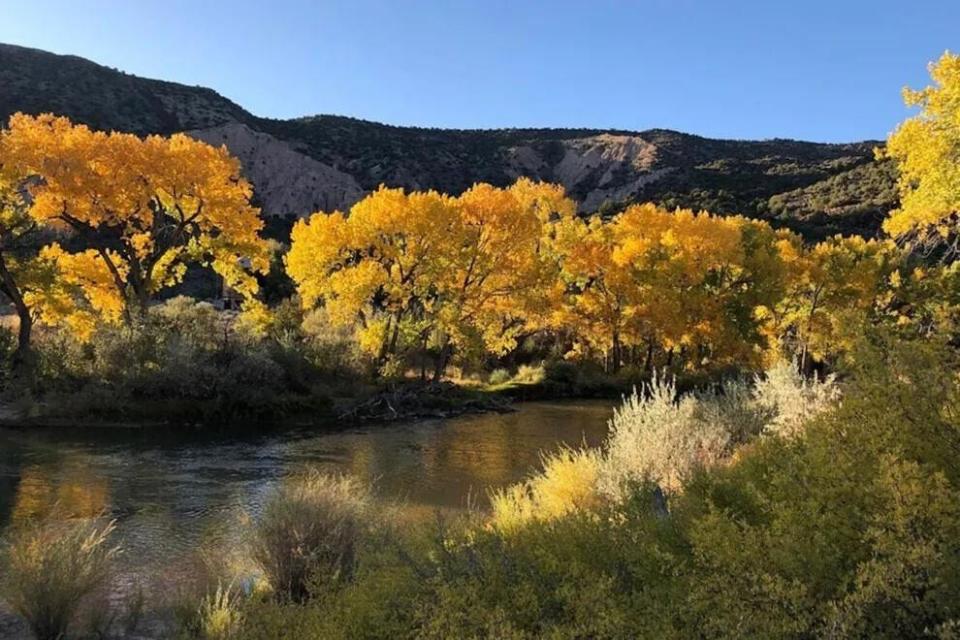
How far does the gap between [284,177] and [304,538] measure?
68.3 m

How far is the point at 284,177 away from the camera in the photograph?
234 feet

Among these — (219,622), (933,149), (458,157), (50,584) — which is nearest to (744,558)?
(219,622)

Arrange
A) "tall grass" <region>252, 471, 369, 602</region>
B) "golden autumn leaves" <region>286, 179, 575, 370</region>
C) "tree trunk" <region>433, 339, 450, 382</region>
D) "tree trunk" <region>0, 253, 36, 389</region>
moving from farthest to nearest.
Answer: "tree trunk" <region>433, 339, 450, 382</region> → "golden autumn leaves" <region>286, 179, 575, 370</region> → "tree trunk" <region>0, 253, 36, 389</region> → "tall grass" <region>252, 471, 369, 602</region>

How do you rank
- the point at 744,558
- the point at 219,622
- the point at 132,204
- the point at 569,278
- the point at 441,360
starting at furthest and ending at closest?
the point at 569,278, the point at 441,360, the point at 132,204, the point at 219,622, the point at 744,558

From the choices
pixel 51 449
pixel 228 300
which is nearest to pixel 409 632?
pixel 51 449

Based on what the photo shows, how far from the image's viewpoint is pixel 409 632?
4.09 metres

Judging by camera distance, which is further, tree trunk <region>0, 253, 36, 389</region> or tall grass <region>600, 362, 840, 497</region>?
tree trunk <region>0, 253, 36, 389</region>

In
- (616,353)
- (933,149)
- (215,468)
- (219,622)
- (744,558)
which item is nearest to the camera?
(744,558)

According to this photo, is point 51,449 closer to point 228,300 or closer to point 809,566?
point 809,566

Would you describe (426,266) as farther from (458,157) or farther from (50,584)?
(458,157)

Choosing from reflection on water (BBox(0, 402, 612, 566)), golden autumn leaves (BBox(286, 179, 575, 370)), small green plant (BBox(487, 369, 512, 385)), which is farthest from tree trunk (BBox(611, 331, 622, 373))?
reflection on water (BBox(0, 402, 612, 566))

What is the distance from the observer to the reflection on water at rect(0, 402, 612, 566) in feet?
38.0

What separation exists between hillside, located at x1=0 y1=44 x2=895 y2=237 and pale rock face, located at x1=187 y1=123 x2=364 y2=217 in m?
0.13

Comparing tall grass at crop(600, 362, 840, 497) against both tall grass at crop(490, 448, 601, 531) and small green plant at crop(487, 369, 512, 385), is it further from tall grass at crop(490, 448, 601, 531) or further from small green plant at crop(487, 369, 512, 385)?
small green plant at crop(487, 369, 512, 385)
